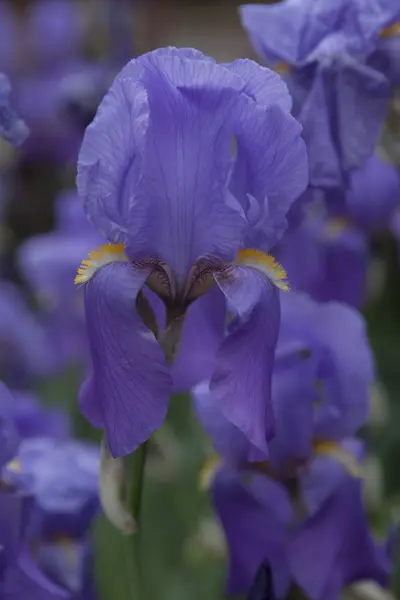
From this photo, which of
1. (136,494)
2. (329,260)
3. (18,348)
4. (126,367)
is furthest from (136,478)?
(18,348)

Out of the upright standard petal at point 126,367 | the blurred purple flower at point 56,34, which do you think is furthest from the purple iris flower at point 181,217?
the blurred purple flower at point 56,34

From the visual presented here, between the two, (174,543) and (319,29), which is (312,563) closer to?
(319,29)

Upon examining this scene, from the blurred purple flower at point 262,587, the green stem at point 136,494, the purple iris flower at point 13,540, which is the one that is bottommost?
the blurred purple flower at point 262,587

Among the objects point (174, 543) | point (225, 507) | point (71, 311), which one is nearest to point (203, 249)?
point (225, 507)

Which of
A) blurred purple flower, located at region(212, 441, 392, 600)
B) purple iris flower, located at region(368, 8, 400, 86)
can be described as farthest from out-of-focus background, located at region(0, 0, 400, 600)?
purple iris flower, located at region(368, 8, 400, 86)

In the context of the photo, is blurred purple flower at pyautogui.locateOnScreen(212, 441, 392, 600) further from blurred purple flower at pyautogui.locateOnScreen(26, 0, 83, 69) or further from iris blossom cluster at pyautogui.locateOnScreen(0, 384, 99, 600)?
blurred purple flower at pyautogui.locateOnScreen(26, 0, 83, 69)

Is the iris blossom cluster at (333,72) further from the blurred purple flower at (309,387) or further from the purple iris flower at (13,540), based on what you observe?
the purple iris flower at (13,540)

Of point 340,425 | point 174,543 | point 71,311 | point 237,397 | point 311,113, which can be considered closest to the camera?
point 237,397
